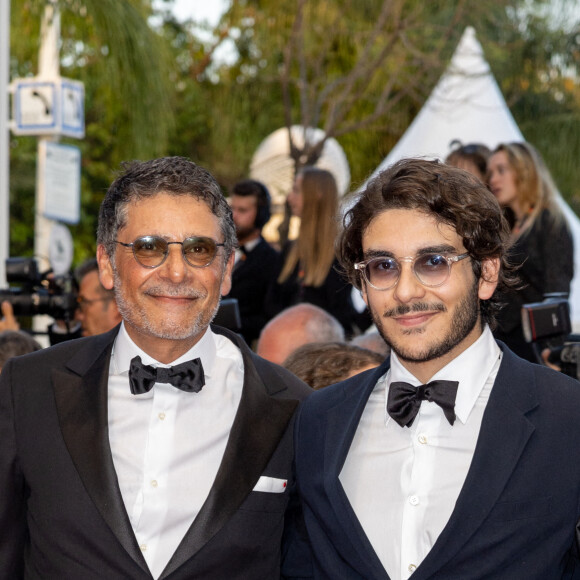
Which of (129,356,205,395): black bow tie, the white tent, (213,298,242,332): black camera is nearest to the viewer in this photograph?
(129,356,205,395): black bow tie

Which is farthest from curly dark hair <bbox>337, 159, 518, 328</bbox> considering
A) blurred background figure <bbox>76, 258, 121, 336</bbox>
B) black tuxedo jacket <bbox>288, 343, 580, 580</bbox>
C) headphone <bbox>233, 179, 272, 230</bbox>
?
headphone <bbox>233, 179, 272, 230</bbox>

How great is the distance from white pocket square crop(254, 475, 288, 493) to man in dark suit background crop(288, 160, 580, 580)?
66mm

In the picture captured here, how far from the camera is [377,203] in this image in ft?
9.98

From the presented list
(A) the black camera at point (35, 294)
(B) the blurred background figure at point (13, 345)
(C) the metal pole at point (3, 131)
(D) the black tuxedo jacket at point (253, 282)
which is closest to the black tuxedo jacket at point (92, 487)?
(B) the blurred background figure at point (13, 345)

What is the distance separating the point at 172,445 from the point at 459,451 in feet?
2.60

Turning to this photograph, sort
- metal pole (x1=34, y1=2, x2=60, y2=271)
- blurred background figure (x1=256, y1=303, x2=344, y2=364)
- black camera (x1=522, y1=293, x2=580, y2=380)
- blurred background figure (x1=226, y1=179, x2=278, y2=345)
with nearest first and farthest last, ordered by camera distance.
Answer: black camera (x1=522, y1=293, x2=580, y2=380), blurred background figure (x1=256, y1=303, x2=344, y2=364), blurred background figure (x1=226, y1=179, x2=278, y2=345), metal pole (x1=34, y1=2, x2=60, y2=271)

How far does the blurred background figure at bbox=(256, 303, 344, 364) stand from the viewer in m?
4.78

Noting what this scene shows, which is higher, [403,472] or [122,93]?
[122,93]

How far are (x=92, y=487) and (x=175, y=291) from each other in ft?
1.93

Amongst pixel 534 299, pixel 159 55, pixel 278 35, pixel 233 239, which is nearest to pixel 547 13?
pixel 278 35

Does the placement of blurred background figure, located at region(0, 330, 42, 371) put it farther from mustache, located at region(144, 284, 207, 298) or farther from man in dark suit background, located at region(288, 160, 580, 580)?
man in dark suit background, located at region(288, 160, 580, 580)

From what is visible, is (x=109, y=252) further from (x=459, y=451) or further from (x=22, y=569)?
(x=459, y=451)

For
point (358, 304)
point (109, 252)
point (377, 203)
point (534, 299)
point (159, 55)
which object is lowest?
point (358, 304)

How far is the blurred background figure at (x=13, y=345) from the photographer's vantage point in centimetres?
458
